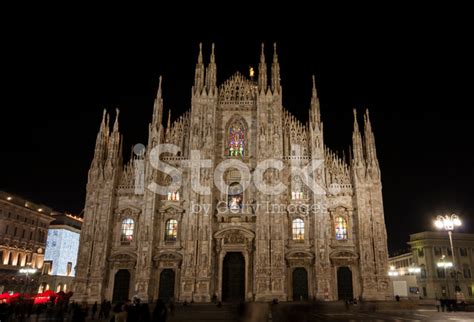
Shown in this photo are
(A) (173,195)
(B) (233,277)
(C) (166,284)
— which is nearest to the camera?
(C) (166,284)

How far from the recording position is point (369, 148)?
40.8m

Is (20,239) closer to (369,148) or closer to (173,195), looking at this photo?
(173,195)

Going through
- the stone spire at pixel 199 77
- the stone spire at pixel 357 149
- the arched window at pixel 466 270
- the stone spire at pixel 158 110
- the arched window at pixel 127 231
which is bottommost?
the arched window at pixel 466 270

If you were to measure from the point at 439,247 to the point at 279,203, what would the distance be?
42.3 meters

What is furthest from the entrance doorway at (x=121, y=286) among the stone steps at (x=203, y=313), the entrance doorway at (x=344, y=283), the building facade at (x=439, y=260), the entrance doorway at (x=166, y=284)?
the building facade at (x=439, y=260)

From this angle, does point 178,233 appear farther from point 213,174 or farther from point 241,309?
point 241,309

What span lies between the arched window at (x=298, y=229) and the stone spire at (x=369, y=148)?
8.21m

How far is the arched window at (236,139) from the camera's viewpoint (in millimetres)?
42219

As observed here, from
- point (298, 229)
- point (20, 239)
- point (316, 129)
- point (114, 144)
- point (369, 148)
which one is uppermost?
point (316, 129)

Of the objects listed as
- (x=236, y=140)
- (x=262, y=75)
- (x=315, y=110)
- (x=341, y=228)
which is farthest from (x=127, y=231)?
(x=315, y=110)

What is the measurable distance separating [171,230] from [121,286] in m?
6.74

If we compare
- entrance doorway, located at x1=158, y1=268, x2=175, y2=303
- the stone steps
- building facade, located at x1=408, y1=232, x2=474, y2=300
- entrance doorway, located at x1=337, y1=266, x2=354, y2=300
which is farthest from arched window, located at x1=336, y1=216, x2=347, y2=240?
building facade, located at x1=408, y1=232, x2=474, y2=300

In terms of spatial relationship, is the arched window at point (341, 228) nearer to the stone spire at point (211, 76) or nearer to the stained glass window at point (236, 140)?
the stained glass window at point (236, 140)

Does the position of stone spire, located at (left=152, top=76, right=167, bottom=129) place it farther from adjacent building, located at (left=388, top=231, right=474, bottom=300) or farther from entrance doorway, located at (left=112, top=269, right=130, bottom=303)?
adjacent building, located at (left=388, top=231, right=474, bottom=300)
